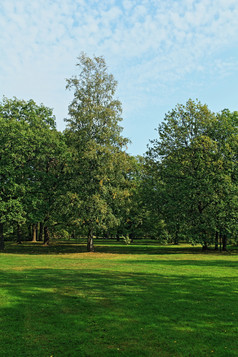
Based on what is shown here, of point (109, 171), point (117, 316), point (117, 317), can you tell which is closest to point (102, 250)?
point (109, 171)

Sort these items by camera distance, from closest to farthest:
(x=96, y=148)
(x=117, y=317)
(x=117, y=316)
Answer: (x=117, y=317)
(x=117, y=316)
(x=96, y=148)

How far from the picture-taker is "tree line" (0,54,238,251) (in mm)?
39656

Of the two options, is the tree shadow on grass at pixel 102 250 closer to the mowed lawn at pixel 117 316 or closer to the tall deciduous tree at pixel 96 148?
the tall deciduous tree at pixel 96 148

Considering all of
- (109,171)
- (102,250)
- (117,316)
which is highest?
(109,171)

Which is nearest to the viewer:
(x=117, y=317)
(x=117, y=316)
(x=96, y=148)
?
(x=117, y=317)

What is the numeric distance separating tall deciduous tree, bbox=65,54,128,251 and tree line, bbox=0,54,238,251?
13cm

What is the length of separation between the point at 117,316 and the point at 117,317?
110 millimetres

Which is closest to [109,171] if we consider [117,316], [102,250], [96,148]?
[96,148]

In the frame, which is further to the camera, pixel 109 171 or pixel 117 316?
pixel 109 171

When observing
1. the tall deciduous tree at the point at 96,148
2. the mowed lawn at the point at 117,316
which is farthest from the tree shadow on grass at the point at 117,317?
the tall deciduous tree at the point at 96,148

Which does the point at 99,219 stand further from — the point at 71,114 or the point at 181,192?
the point at 71,114

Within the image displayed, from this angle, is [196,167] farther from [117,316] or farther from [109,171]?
[117,316]

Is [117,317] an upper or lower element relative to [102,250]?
upper

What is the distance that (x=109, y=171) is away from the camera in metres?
40.1
